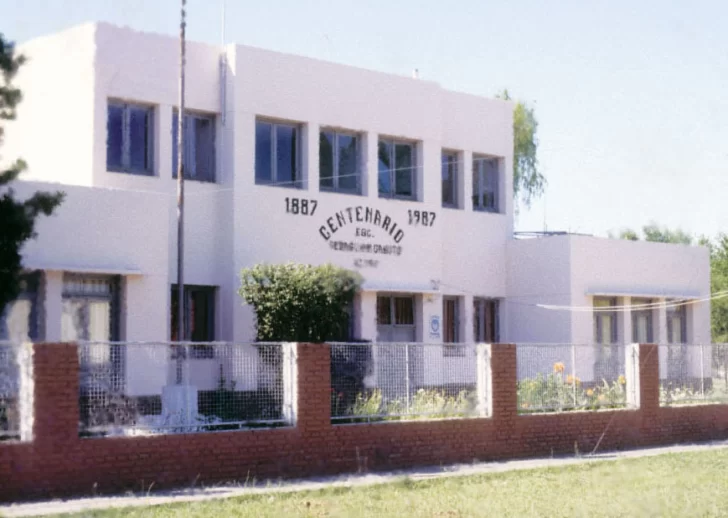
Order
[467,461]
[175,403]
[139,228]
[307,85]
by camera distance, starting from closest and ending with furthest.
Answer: [175,403] < [467,461] < [139,228] < [307,85]

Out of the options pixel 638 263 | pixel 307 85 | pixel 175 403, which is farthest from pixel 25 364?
pixel 638 263

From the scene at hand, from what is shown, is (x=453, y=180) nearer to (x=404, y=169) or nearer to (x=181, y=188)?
(x=404, y=169)

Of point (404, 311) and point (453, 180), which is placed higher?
point (453, 180)

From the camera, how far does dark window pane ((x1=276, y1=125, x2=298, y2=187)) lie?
26422 millimetres

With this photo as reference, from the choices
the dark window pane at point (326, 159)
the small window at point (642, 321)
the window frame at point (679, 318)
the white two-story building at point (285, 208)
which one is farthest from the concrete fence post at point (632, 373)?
the window frame at point (679, 318)

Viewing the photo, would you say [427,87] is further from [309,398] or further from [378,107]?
[309,398]

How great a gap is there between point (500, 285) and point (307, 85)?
814 cm

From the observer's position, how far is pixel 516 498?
13797mm

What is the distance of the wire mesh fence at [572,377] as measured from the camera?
747 inches

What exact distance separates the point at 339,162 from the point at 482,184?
552cm

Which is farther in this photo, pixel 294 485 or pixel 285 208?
pixel 285 208

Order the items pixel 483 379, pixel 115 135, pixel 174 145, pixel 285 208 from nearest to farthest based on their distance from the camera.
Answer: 1. pixel 483 379
2. pixel 115 135
3. pixel 174 145
4. pixel 285 208

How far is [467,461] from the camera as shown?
58.5ft

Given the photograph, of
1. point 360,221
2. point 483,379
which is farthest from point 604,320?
point 483,379
